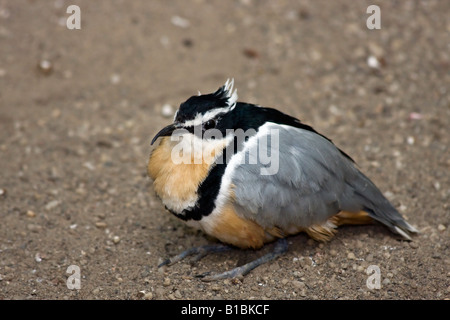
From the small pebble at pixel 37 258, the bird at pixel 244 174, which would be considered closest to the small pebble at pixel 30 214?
the small pebble at pixel 37 258

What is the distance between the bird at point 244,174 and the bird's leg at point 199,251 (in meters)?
0.27

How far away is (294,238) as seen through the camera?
14.7ft

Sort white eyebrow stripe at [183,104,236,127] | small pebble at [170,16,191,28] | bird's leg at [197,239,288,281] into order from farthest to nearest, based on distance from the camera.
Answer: small pebble at [170,16,191,28], bird's leg at [197,239,288,281], white eyebrow stripe at [183,104,236,127]

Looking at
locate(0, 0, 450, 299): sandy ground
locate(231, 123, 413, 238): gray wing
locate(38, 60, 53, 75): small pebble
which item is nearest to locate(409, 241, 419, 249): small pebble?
locate(0, 0, 450, 299): sandy ground

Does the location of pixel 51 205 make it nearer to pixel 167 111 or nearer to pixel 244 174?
pixel 167 111

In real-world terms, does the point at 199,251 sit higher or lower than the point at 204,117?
lower

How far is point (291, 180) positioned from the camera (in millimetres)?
3926

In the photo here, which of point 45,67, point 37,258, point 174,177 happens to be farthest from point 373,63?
point 37,258

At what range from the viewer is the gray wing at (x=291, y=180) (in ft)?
12.7

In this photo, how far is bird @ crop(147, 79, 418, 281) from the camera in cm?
386

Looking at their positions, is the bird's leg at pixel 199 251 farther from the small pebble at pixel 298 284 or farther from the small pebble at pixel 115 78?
the small pebble at pixel 115 78

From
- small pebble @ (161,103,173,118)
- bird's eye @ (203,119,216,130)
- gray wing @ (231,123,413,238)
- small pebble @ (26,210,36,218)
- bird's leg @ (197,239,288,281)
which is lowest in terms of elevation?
bird's leg @ (197,239,288,281)

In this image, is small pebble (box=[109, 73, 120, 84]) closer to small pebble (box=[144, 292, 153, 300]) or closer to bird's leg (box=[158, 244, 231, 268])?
bird's leg (box=[158, 244, 231, 268])

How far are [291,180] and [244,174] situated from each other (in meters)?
0.34
